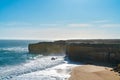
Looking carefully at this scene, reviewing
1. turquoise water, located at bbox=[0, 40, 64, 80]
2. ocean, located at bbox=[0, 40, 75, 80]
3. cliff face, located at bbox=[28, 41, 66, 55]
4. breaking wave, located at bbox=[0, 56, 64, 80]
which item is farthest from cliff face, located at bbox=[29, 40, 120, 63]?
cliff face, located at bbox=[28, 41, 66, 55]

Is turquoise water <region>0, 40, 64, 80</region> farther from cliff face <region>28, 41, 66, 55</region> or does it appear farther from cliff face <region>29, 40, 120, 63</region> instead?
cliff face <region>28, 41, 66, 55</region>

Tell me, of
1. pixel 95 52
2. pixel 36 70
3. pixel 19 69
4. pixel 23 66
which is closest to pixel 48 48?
pixel 95 52

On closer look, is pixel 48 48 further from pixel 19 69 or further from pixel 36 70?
pixel 36 70

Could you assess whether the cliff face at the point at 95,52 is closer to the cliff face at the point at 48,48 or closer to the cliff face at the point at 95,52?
the cliff face at the point at 95,52

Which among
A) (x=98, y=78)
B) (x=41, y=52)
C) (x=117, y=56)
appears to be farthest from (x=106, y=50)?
(x=41, y=52)

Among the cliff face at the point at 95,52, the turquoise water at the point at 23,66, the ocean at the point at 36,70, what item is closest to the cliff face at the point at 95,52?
the cliff face at the point at 95,52

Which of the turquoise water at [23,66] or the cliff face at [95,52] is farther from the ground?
the cliff face at [95,52]
